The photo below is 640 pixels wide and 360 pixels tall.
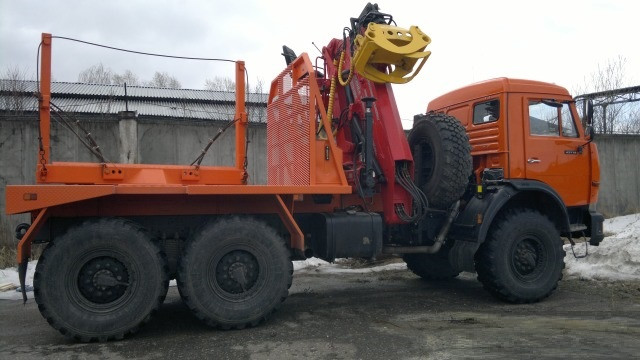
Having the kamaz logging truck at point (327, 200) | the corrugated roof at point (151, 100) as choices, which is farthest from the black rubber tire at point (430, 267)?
the corrugated roof at point (151, 100)

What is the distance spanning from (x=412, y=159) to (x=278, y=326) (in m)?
2.57

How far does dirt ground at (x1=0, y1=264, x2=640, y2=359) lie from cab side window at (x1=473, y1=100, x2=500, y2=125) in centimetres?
244

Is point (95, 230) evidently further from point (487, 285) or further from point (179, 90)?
point (179, 90)

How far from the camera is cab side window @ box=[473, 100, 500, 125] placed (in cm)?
702

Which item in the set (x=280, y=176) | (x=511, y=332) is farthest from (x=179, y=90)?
(x=511, y=332)

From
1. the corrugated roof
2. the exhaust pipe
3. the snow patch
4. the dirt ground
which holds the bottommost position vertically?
the dirt ground

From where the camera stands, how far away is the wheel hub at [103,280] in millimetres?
4965

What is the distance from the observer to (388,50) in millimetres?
5848

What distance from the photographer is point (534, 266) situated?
22.3 feet

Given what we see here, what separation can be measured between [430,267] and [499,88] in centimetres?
297

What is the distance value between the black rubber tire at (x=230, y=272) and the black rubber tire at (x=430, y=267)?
3267 millimetres

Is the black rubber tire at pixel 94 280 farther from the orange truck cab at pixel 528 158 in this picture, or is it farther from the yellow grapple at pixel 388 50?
the orange truck cab at pixel 528 158

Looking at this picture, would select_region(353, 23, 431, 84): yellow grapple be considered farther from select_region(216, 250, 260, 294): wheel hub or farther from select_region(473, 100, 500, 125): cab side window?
select_region(216, 250, 260, 294): wheel hub

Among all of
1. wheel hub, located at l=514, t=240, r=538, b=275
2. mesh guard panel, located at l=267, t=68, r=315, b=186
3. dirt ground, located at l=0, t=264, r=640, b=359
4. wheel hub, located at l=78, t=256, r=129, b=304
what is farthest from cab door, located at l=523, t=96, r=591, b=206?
wheel hub, located at l=78, t=256, r=129, b=304
